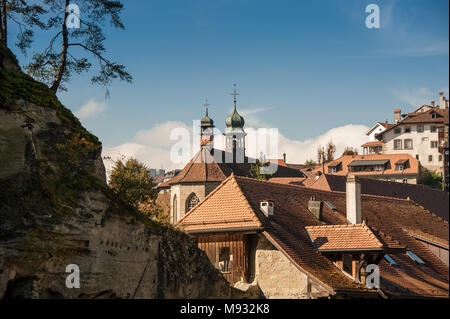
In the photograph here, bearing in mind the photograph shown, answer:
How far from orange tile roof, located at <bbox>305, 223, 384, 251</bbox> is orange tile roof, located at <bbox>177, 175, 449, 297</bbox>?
0.39 m

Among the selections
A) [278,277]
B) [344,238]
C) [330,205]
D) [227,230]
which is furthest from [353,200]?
[278,277]

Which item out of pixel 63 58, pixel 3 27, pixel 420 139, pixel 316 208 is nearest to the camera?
pixel 3 27

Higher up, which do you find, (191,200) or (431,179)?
(431,179)

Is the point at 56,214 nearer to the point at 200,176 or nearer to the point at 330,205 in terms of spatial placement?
the point at 330,205

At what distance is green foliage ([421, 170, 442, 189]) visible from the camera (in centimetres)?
8200

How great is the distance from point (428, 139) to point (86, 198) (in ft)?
257

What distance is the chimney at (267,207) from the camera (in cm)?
2766

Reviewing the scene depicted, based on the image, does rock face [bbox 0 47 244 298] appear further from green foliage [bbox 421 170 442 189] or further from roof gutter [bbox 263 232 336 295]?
green foliage [bbox 421 170 442 189]

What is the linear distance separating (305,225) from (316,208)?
7.78 feet

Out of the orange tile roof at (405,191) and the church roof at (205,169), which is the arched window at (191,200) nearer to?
the church roof at (205,169)

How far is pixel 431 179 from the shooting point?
83.2 m

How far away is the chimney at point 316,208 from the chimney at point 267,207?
3.95m

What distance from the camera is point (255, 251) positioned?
25.9 m
